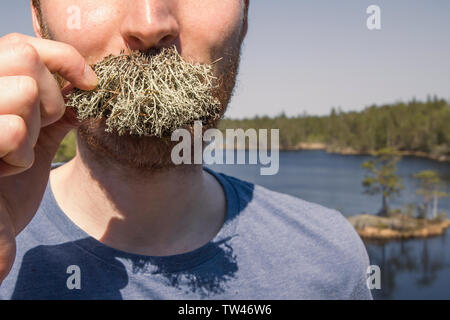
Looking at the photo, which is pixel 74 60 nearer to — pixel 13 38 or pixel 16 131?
pixel 13 38

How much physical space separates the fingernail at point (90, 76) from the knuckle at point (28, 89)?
0.26 m

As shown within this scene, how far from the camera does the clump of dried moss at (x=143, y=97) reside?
154 centimetres

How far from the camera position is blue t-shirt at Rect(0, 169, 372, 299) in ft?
6.72

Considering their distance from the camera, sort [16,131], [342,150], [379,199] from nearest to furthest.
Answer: [16,131], [379,199], [342,150]

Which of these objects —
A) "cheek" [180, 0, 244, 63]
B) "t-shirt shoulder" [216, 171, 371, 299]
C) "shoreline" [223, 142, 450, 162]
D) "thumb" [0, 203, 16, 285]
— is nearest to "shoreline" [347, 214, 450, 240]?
"shoreline" [223, 142, 450, 162]

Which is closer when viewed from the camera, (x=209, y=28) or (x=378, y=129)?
(x=209, y=28)

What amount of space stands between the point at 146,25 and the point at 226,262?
144cm

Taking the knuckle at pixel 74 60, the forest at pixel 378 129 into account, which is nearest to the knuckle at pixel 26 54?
the knuckle at pixel 74 60

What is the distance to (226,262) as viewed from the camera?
2.29m

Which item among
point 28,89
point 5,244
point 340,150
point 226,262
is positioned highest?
point 28,89

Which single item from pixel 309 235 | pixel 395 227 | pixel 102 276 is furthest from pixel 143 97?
pixel 395 227

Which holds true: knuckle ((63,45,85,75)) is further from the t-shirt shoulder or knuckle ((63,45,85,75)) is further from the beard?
the t-shirt shoulder
